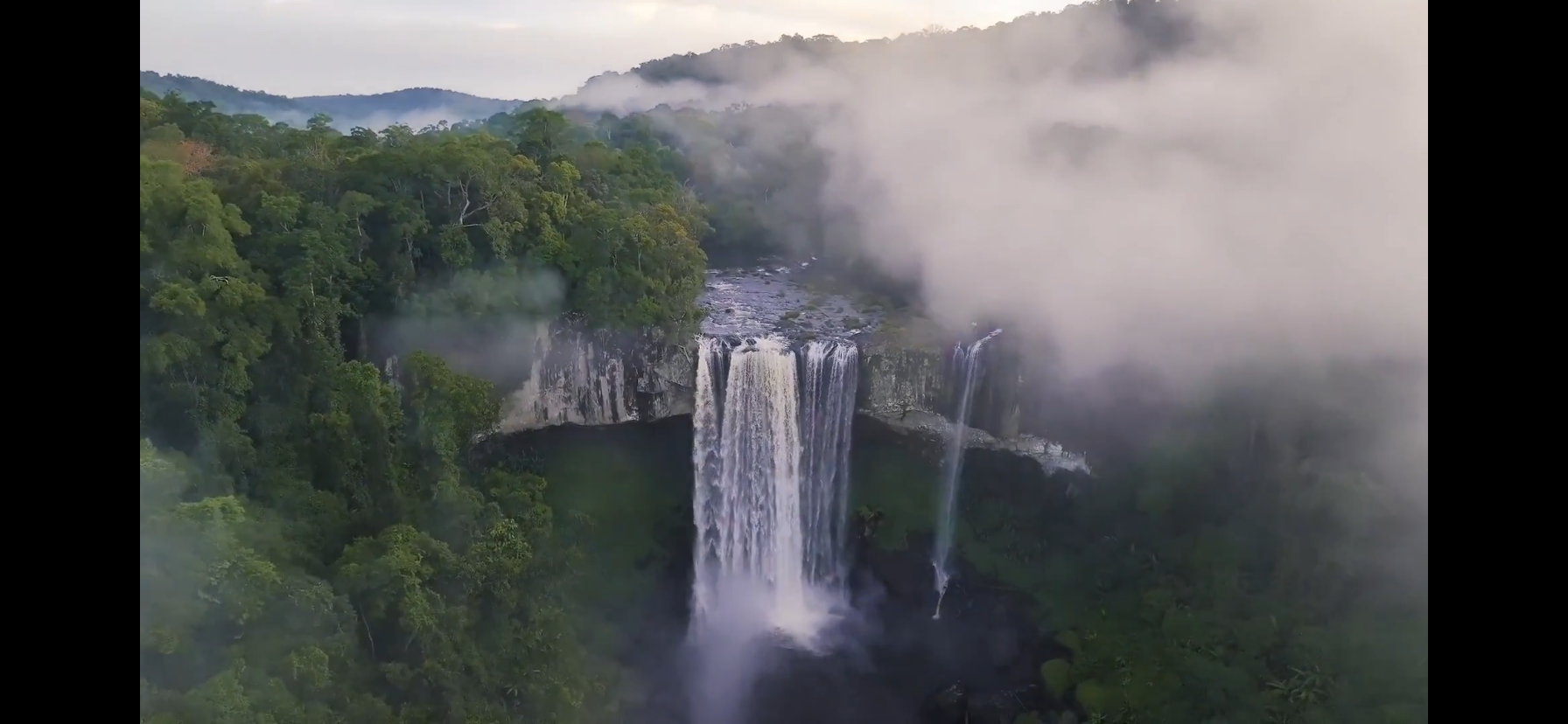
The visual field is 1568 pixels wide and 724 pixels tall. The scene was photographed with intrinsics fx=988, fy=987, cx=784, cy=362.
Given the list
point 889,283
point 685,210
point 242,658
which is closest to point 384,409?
point 242,658

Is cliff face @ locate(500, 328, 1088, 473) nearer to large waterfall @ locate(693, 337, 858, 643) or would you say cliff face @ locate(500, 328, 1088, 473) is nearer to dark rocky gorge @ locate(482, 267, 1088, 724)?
dark rocky gorge @ locate(482, 267, 1088, 724)

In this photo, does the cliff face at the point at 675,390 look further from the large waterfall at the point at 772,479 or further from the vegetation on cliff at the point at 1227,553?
the vegetation on cliff at the point at 1227,553

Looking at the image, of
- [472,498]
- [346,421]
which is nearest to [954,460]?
[472,498]

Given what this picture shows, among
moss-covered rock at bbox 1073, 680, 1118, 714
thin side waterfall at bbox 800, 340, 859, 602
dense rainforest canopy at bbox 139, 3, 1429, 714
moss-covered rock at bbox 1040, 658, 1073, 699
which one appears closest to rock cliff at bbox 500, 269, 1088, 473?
thin side waterfall at bbox 800, 340, 859, 602

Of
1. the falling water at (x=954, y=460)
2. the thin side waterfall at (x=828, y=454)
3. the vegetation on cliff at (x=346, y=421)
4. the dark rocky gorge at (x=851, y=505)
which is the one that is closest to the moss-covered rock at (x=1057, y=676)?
the dark rocky gorge at (x=851, y=505)

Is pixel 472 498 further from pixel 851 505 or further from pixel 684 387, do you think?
pixel 851 505

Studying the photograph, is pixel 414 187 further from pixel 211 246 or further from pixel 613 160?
pixel 613 160
